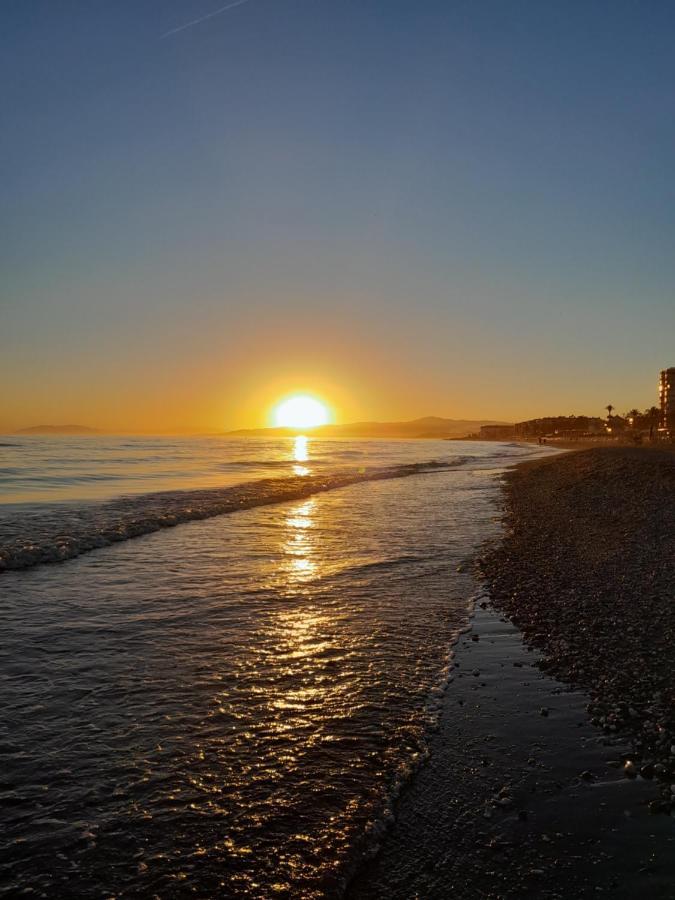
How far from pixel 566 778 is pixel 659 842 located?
1.01 meters

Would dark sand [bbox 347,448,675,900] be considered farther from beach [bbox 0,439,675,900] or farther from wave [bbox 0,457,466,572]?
wave [bbox 0,457,466,572]

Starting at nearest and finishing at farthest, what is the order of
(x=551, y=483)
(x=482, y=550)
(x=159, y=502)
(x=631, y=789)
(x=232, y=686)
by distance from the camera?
(x=631, y=789), (x=232, y=686), (x=482, y=550), (x=159, y=502), (x=551, y=483)

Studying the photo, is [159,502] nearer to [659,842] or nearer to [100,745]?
[100,745]

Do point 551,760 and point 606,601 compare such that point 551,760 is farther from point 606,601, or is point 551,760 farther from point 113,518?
point 113,518

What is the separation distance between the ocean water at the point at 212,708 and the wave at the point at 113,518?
211 millimetres

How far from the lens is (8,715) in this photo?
688 centimetres

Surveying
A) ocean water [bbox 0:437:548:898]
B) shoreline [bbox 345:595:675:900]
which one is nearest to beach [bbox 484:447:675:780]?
shoreline [bbox 345:595:675:900]

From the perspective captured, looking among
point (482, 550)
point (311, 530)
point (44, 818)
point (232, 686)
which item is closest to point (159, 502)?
point (311, 530)

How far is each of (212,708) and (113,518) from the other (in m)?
18.4

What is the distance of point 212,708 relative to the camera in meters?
7.09

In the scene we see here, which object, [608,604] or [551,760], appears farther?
[608,604]

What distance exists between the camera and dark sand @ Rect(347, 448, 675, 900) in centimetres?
434

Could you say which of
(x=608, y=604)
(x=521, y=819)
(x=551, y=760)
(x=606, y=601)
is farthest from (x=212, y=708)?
(x=606, y=601)

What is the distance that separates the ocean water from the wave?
8.3 inches
